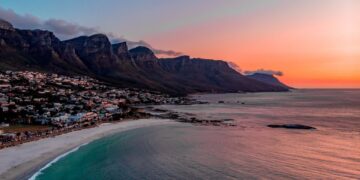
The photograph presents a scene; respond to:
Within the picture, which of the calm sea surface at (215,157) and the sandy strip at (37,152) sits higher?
the sandy strip at (37,152)

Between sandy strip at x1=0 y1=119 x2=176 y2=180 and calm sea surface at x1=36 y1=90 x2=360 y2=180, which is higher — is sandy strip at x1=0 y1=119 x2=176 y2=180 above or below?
above

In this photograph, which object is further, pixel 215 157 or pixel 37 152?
pixel 215 157

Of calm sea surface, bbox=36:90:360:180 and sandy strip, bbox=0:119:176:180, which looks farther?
calm sea surface, bbox=36:90:360:180

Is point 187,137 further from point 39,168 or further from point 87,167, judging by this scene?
point 39,168

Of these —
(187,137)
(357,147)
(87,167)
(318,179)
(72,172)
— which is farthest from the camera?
(187,137)

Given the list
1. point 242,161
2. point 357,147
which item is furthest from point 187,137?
point 357,147

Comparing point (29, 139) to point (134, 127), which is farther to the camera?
point (134, 127)

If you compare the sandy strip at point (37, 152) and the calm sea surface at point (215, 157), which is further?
the calm sea surface at point (215, 157)

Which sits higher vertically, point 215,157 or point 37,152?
point 37,152
